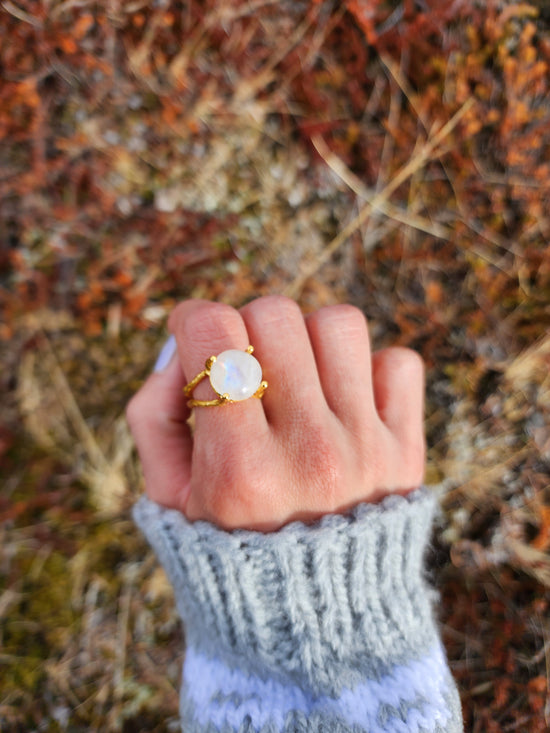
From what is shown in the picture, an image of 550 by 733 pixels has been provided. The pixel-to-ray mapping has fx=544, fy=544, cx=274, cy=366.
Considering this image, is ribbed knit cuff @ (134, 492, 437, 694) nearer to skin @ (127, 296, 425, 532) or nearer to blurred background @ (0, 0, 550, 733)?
skin @ (127, 296, 425, 532)

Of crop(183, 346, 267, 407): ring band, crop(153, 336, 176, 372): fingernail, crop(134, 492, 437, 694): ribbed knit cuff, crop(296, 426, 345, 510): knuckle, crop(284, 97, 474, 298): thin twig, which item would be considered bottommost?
crop(134, 492, 437, 694): ribbed knit cuff

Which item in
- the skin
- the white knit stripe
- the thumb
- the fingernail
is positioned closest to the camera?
the white knit stripe

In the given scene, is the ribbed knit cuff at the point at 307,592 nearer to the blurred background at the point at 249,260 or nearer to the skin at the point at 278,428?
the skin at the point at 278,428

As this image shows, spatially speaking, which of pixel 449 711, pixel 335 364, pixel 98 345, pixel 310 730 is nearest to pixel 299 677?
pixel 310 730

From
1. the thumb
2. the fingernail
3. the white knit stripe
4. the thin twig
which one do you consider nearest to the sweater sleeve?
the white knit stripe

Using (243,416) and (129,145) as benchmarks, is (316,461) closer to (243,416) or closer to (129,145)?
(243,416)

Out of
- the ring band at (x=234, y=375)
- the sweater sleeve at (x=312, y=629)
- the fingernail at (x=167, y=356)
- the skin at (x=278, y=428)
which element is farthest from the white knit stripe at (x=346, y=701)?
the fingernail at (x=167, y=356)

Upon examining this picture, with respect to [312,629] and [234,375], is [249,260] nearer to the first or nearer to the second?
[234,375]
